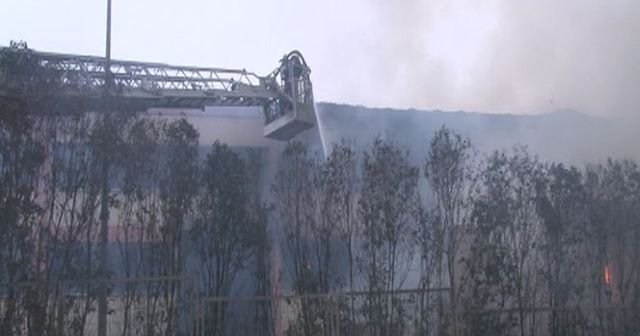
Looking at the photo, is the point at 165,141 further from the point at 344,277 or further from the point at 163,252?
the point at 344,277

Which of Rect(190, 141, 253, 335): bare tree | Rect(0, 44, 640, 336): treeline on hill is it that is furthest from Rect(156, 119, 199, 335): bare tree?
Rect(190, 141, 253, 335): bare tree

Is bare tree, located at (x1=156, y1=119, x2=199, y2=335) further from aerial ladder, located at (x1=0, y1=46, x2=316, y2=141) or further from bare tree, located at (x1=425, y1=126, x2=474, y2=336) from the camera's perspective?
bare tree, located at (x1=425, y1=126, x2=474, y2=336)

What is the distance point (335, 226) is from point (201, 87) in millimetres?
3939

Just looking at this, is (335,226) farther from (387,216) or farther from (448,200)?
(448,200)

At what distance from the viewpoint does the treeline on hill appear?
11977 mm

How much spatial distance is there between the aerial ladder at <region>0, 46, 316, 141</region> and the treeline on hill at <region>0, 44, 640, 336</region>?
1.01 m

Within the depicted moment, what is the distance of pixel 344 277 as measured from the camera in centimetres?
1419

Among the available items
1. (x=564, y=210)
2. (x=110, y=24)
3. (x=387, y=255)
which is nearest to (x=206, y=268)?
(x=387, y=255)

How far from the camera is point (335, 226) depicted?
14203 mm

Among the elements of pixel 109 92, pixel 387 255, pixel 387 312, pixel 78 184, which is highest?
pixel 109 92

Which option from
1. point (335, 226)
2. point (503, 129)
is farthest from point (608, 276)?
point (335, 226)

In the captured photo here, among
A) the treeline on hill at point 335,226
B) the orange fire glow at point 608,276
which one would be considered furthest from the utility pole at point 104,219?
the orange fire glow at point 608,276

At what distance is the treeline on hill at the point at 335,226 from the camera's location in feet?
39.3

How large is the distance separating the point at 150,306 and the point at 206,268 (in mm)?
1561
